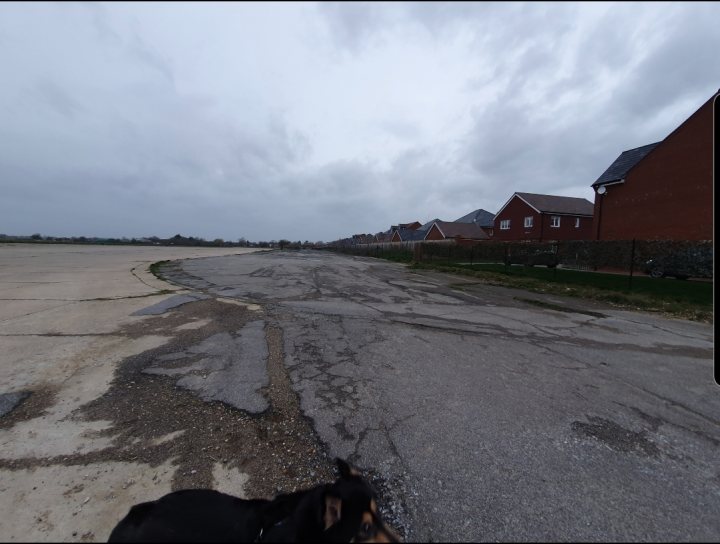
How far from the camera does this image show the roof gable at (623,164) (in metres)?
22.7

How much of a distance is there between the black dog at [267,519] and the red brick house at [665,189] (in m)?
25.0

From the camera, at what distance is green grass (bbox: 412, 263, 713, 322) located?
948 centimetres

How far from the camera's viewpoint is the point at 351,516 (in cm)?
153

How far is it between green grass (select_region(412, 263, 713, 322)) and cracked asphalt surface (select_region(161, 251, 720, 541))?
3.66 meters

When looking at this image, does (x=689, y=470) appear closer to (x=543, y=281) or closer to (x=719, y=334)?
(x=719, y=334)

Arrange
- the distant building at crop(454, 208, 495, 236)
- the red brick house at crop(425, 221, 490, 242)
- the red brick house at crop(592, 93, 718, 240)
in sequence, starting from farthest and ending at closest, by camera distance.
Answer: the distant building at crop(454, 208, 495, 236) < the red brick house at crop(425, 221, 490, 242) < the red brick house at crop(592, 93, 718, 240)

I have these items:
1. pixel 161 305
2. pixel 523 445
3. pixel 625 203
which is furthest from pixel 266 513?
pixel 625 203

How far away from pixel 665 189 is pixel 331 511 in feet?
92.7

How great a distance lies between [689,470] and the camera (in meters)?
2.42

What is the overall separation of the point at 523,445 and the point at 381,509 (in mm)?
1401

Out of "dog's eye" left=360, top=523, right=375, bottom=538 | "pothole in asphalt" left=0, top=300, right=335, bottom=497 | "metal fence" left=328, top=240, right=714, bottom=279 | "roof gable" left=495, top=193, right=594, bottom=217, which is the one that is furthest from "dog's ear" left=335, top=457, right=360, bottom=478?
"roof gable" left=495, top=193, right=594, bottom=217

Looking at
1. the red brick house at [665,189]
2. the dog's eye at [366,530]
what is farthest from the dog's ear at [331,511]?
the red brick house at [665,189]

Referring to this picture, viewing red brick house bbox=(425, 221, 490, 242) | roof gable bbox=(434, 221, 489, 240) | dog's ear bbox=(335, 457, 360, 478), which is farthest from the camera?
roof gable bbox=(434, 221, 489, 240)

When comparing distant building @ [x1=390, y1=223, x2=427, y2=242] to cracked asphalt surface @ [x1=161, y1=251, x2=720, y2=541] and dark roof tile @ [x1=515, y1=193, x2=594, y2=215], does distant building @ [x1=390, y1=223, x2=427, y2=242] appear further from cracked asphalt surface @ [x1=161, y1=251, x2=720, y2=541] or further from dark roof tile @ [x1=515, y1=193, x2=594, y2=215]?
cracked asphalt surface @ [x1=161, y1=251, x2=720, y2=541]
